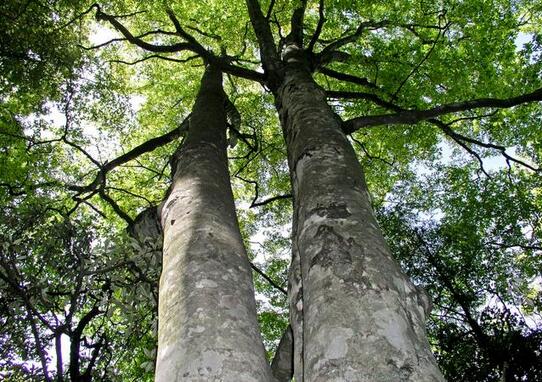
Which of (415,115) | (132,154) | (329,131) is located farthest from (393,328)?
(132,154)

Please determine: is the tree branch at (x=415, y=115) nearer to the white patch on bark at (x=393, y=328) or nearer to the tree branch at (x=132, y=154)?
the tree branch at (x=132, y=154)

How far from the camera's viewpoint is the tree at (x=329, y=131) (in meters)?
2.24

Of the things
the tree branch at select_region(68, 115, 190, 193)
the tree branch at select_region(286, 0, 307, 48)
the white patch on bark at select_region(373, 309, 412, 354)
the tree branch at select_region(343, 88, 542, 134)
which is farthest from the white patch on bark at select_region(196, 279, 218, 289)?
the tree branch at select_region(286, 0, 307, 48)

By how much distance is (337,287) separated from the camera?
2293mm

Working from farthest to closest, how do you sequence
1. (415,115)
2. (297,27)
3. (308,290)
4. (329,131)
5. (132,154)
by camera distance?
1. (297,27)
2. (132,154)
3. (415,115)
4. (329,131)
5. (308,290)

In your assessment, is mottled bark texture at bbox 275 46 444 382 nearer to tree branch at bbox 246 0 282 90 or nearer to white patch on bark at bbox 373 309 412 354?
white patch on bark at bbox 373 309 412 354

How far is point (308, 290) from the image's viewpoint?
245 centimetres

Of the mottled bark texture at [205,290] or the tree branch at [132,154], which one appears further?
the tree branch at [132,154]

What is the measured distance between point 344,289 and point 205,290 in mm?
793

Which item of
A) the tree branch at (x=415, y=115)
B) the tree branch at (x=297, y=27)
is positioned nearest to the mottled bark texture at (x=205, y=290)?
the tree branch at (x=415, y=115)

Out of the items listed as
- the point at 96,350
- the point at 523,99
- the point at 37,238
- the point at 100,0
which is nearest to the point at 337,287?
the point at 37,238

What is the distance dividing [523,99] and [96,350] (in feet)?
23.4

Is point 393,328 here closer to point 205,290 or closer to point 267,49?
point 205,290

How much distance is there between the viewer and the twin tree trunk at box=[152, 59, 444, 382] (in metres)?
1.98
